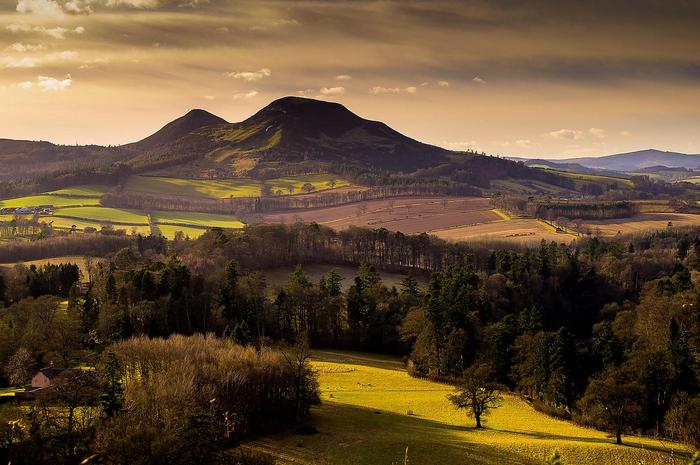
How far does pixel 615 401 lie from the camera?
4991 centimetres

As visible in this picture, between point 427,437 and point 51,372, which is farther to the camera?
point 51,372

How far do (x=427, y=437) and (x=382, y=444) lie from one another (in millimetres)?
4402

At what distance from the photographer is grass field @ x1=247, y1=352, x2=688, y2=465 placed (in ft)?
136

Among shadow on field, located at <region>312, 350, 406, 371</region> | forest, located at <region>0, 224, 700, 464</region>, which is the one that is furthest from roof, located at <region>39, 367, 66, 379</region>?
shadow on field, located at <region>312, 350, 406, 371</region>

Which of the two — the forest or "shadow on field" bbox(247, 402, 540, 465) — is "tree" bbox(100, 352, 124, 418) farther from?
"shadow on field" bbox(247, 402, 540, 465)

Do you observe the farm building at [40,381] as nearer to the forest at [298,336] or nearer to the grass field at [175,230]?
the forest at [298,336]

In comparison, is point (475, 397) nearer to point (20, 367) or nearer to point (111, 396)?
point (111, 396)

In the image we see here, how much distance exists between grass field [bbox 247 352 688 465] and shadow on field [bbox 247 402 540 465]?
7cm

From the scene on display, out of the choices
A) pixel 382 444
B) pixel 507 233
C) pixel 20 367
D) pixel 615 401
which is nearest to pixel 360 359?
pixel 382 444

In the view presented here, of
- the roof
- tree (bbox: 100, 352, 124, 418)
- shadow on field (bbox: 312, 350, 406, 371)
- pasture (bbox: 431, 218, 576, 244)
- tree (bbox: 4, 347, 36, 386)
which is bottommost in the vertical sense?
shadow on field (bbox: 312, 350, 406, 371)

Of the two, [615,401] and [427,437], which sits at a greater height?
[615,401]

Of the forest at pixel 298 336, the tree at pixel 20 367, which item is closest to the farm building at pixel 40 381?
the forest at pixel 298 336

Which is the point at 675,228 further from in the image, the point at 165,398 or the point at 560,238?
the point at 165,398

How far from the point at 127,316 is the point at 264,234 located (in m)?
52.0
